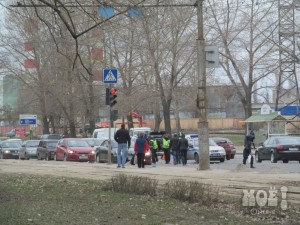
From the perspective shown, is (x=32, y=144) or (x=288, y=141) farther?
(x=32, y=144)

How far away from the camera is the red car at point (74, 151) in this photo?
3114cm

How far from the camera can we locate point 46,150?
35250 millimetres

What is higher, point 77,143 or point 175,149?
point 77,143

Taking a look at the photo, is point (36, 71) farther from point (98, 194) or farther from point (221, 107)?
point (221, 107)

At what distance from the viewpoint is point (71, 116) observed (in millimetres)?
52625

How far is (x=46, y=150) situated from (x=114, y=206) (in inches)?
1031

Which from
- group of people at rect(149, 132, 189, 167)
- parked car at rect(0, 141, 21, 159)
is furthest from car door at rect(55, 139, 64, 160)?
parked car at rect(0, 141, 21, 159)

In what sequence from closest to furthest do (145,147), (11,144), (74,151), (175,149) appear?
(145,147), (175,149), (74,151), (11,144)

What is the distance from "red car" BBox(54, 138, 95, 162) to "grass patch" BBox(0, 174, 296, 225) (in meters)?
17.9

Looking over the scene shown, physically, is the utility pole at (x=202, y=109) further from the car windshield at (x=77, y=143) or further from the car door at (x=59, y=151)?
the car door at (x=59, y=151)

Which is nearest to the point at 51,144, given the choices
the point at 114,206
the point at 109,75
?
the point at 109,75

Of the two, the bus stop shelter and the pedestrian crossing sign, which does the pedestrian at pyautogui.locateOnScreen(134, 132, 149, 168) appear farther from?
the bus stop shelter

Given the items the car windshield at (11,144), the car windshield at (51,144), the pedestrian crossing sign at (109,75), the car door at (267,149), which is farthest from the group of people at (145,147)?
the car windshield at (11,144)

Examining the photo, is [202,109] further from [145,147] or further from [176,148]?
[176,148]
